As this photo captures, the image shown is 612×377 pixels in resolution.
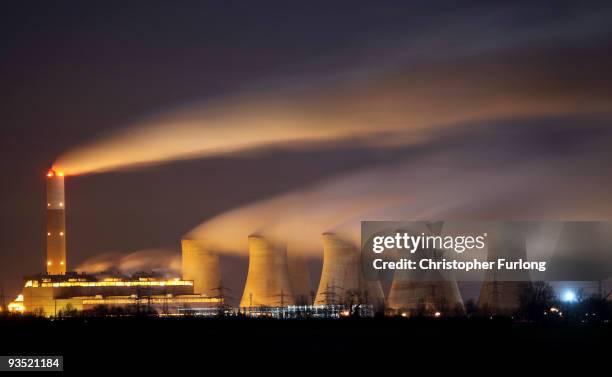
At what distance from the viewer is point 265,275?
59.5 m

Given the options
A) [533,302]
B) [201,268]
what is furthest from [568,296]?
[201,268]

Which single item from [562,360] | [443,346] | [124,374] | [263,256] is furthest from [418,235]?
[124,374]

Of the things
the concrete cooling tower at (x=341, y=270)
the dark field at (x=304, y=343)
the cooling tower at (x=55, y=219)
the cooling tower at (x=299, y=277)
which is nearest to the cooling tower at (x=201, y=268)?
the cooling tower at (x=299, y=277)

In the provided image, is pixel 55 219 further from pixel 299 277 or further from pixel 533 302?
pixel 533 302

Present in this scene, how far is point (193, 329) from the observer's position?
152ft

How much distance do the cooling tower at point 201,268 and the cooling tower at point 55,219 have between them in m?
8.01

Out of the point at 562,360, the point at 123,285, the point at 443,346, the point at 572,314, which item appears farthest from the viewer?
the point at 123,285

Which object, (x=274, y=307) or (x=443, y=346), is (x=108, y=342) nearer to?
(x=443, y=346)

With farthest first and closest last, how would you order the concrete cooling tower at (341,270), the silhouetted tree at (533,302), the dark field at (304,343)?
the silhouetted tree at (533,302)
the concrete cooling tower at (341,270)
the dark field at (304,343)

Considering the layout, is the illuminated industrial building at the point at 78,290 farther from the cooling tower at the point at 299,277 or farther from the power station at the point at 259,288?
the cooling tower at the point at 299,277

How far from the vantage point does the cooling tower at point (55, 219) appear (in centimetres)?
6812

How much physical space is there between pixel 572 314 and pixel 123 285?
27.2m

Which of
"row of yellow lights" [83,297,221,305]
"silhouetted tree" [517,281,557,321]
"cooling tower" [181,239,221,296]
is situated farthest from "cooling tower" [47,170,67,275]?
"silhouetted tree" [517,281,557,321]

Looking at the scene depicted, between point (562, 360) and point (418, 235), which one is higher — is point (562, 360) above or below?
below
